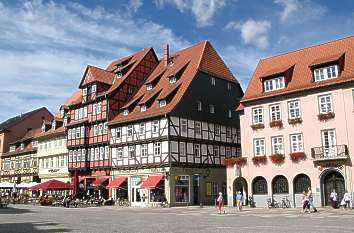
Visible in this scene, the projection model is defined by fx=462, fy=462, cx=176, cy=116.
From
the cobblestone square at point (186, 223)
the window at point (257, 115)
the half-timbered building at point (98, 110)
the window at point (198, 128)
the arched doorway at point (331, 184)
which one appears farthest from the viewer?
the half-timbered building at point (98, 110)

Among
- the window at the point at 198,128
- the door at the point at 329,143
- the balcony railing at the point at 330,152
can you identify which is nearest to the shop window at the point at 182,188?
the window at the point at 198,128

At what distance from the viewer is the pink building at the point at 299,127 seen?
36875mm

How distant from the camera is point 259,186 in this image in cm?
4225

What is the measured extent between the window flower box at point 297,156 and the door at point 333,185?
2479 millimetres

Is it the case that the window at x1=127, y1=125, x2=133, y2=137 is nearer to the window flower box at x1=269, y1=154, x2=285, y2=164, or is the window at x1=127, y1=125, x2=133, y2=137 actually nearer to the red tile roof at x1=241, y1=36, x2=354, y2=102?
the red tile roof at x1=241, y1=36, x2=354, y2=102

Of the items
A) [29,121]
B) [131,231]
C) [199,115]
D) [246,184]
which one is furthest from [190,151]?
[29,121]

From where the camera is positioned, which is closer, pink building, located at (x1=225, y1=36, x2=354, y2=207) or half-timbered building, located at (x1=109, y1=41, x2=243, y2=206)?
pink building, located at (x1=225, y1=36, x2=354, y2=207)

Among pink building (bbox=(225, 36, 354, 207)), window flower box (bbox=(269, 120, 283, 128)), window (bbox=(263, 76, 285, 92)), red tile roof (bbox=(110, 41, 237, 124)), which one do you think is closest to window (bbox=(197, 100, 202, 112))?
red tile roof (bbox=(110, 41, 237, 124))

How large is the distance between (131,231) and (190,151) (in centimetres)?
2999

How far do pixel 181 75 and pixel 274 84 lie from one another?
13469 mm

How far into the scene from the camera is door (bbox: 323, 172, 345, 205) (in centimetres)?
3700

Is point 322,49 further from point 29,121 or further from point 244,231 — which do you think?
point 29,121

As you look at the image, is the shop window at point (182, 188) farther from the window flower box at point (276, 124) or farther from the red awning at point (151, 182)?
the window flower box at point (276, 124)

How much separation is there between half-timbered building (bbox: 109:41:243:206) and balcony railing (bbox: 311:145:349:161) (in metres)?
15.0
